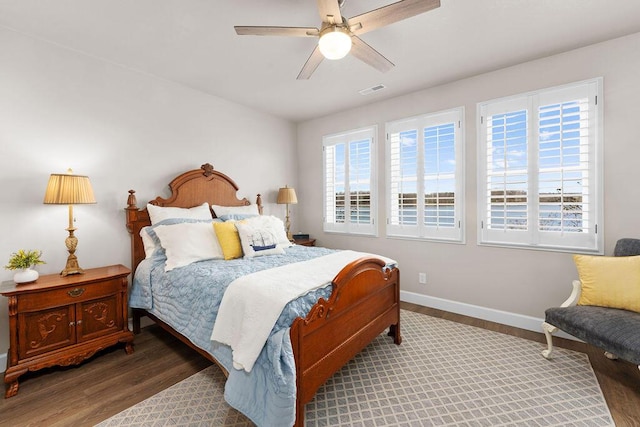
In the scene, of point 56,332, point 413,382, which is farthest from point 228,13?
Result: point 413,382

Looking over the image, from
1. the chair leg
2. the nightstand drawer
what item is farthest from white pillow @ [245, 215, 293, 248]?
the chair leg

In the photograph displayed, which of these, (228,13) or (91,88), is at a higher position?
(228,13)

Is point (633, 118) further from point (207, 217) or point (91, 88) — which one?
point (91, 88)

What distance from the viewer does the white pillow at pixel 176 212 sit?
299cm

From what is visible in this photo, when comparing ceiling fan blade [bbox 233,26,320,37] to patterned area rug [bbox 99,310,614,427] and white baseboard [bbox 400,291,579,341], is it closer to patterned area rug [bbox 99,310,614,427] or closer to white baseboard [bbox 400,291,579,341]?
patterned area rug [bbox 99,310,614,427]

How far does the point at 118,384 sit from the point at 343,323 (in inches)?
69.7

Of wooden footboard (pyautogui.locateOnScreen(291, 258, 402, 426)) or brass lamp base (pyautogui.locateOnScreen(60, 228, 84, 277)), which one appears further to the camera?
brass lamp base (pyautogui.locateOnScreen(60, 228, 84, 277))

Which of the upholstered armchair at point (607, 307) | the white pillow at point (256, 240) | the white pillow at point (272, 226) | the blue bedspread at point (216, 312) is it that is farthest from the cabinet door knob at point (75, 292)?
the upholstered armchair at point (607, 307)

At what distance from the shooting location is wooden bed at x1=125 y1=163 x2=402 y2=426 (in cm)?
164

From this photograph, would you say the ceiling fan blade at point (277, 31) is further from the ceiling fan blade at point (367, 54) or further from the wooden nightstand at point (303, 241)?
the wooden nightstand at point (303, 241)

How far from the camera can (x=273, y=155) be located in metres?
4.64

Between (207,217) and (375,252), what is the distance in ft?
7.67

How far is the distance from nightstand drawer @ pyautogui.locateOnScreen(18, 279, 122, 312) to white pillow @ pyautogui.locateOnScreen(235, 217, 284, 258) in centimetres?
111

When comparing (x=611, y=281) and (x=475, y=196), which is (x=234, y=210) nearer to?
(x=475, y=196)
